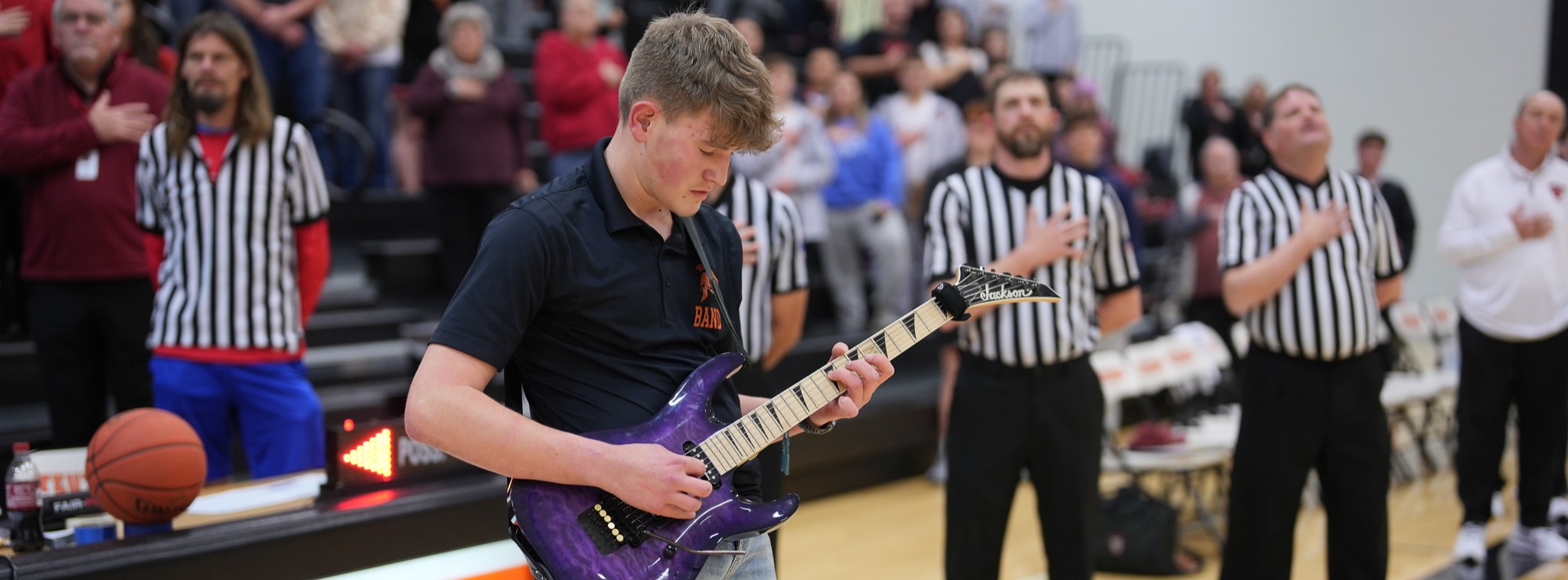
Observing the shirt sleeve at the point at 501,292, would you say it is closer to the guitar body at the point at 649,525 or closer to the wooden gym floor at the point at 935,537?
the guitar body at the point at 649,525

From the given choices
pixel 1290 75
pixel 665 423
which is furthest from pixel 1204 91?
pixel 665 423

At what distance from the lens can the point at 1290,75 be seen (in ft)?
44.5

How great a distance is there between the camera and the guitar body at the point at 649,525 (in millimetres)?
2100

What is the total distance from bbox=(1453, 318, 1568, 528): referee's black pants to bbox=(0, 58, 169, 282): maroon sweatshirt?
5.77 m

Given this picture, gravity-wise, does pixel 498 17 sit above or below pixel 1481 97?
above

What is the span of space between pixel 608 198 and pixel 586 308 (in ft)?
0.66

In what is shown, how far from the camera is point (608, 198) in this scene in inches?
85.3

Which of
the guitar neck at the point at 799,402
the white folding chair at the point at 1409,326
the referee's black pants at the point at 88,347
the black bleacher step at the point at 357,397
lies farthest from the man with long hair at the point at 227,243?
the white folding chair at the point at 1409,326

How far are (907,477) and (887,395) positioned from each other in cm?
58

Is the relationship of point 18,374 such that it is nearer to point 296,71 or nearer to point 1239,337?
point 296,71

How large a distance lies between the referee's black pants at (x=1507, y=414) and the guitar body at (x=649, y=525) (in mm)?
4832

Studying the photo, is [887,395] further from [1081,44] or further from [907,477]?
[1081,44]

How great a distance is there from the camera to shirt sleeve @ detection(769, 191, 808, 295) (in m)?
4.40

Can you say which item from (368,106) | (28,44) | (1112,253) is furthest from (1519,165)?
(28,44)
